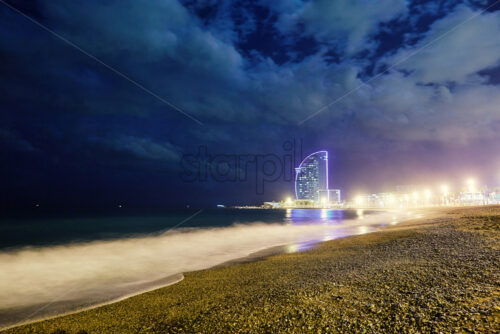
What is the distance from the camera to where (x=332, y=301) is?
195 inches

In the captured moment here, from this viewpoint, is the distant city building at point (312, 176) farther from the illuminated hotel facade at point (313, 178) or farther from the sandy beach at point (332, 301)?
the sandy beach at point (332, 301)

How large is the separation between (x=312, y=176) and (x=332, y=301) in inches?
5709

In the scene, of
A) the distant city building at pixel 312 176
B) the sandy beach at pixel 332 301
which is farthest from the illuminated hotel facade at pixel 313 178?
the sandy beach at pixel 332 301

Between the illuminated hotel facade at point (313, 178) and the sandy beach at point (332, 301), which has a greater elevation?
the illuminated hotel facade at point (313, 178)

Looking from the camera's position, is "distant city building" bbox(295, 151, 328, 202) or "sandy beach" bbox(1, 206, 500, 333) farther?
"distant city building" bbox(295, 151, 328, 202)

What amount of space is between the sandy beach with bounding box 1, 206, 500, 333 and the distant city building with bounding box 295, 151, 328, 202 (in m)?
131

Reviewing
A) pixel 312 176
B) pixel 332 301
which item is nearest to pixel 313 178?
pixel 312 176

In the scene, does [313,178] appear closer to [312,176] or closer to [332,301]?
[312,176]

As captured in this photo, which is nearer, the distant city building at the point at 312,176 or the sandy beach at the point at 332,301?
the sandy beach at the point at 332,301

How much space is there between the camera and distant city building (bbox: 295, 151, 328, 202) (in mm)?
137375

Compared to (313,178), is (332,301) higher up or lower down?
lower down

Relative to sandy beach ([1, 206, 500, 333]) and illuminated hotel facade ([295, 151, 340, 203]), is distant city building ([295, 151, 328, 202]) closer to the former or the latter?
illuminated hotel facade ([295, 151, 340, 203])

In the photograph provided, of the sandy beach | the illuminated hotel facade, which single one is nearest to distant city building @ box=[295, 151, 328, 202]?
the illuminated hotel facade

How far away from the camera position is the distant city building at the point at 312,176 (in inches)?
5408
